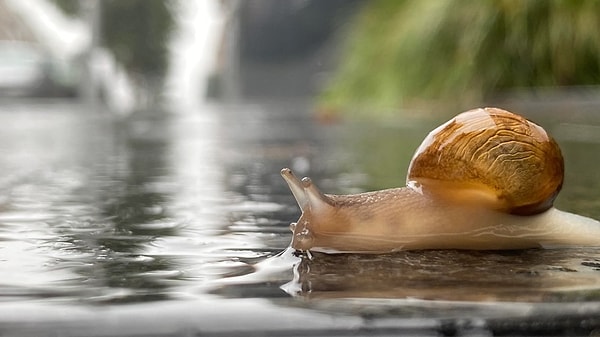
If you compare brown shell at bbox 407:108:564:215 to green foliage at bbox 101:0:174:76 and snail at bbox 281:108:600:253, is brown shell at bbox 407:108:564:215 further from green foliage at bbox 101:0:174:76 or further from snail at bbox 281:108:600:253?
green foliage at bbox 101:0:174:76

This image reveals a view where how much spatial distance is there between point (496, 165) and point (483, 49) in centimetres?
288

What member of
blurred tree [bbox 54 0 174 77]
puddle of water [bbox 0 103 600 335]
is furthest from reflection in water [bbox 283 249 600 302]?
blurred tree [bbox 54 0 174 77]

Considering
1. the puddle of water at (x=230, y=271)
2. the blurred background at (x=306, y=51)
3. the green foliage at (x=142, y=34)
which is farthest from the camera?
the green foliage at (x=142, y=34)

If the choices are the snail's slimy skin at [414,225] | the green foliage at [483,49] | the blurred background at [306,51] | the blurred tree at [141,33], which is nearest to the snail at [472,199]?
the snail's slimy skin at [414,225]

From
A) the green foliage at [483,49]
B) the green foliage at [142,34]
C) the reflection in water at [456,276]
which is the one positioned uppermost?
the green foliage at [142,34]

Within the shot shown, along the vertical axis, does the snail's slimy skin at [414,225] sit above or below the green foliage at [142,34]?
below

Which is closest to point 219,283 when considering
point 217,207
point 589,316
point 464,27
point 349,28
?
point 589,316

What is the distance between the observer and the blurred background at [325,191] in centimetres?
36

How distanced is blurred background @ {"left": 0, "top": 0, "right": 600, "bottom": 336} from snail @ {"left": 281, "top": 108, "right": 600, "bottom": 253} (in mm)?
27

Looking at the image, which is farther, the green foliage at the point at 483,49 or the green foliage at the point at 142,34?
the green foliage at the point at 142,34

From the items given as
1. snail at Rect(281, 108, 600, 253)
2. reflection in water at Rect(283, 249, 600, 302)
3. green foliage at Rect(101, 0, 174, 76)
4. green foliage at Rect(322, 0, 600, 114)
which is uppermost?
green foliage at Rect(101, 0, 174, 76)

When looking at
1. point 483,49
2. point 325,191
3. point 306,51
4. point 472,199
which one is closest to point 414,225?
point 472,199

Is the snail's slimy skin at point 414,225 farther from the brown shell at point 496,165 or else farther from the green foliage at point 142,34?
the green foliage at point 142,34

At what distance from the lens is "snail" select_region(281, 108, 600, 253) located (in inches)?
22.9
